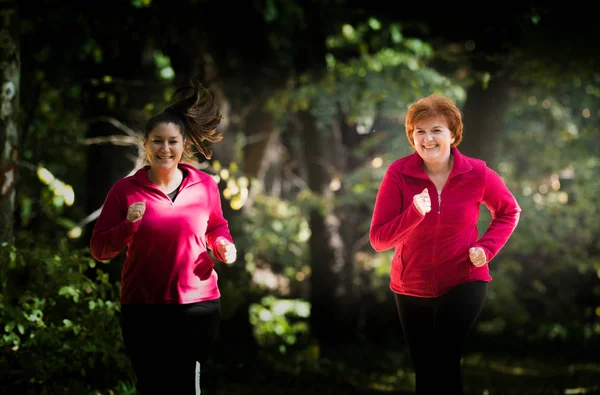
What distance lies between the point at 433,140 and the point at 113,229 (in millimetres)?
1962

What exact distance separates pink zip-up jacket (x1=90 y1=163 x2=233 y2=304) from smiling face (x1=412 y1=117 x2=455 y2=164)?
4.61 ft

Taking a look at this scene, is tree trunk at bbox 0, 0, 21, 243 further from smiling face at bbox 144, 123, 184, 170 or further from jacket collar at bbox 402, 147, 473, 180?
jacket collar at bbox 402, 147, 473, 180

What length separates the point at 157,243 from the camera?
4.02 m

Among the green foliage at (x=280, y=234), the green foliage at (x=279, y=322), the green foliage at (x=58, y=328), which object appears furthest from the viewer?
the green foliage at (x=280, y=234)

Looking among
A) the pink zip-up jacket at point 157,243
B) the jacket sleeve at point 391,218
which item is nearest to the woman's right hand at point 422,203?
the jacket sleeve at point 391,218

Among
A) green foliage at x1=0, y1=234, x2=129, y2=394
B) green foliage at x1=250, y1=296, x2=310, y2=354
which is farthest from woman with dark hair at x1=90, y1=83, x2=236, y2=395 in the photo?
green foliage at x1=250, y1=296, x2=310, y2=354

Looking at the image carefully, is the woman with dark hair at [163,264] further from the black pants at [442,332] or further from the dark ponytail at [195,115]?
the black pants at [442,332]

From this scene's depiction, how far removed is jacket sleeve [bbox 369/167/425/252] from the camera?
4.30 metres

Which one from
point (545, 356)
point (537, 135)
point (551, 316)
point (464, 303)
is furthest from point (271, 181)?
point (464, 303)

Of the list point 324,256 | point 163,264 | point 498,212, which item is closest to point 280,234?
point 324,256

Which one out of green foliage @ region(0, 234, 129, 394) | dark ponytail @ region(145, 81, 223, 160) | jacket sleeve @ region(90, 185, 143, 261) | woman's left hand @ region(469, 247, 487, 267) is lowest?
green foliage @ region(0, 234, 129, 394)

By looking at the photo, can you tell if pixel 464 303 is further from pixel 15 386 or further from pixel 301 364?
pixel 301 364

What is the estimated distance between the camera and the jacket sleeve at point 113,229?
394 cm

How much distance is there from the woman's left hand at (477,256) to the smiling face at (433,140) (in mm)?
584
